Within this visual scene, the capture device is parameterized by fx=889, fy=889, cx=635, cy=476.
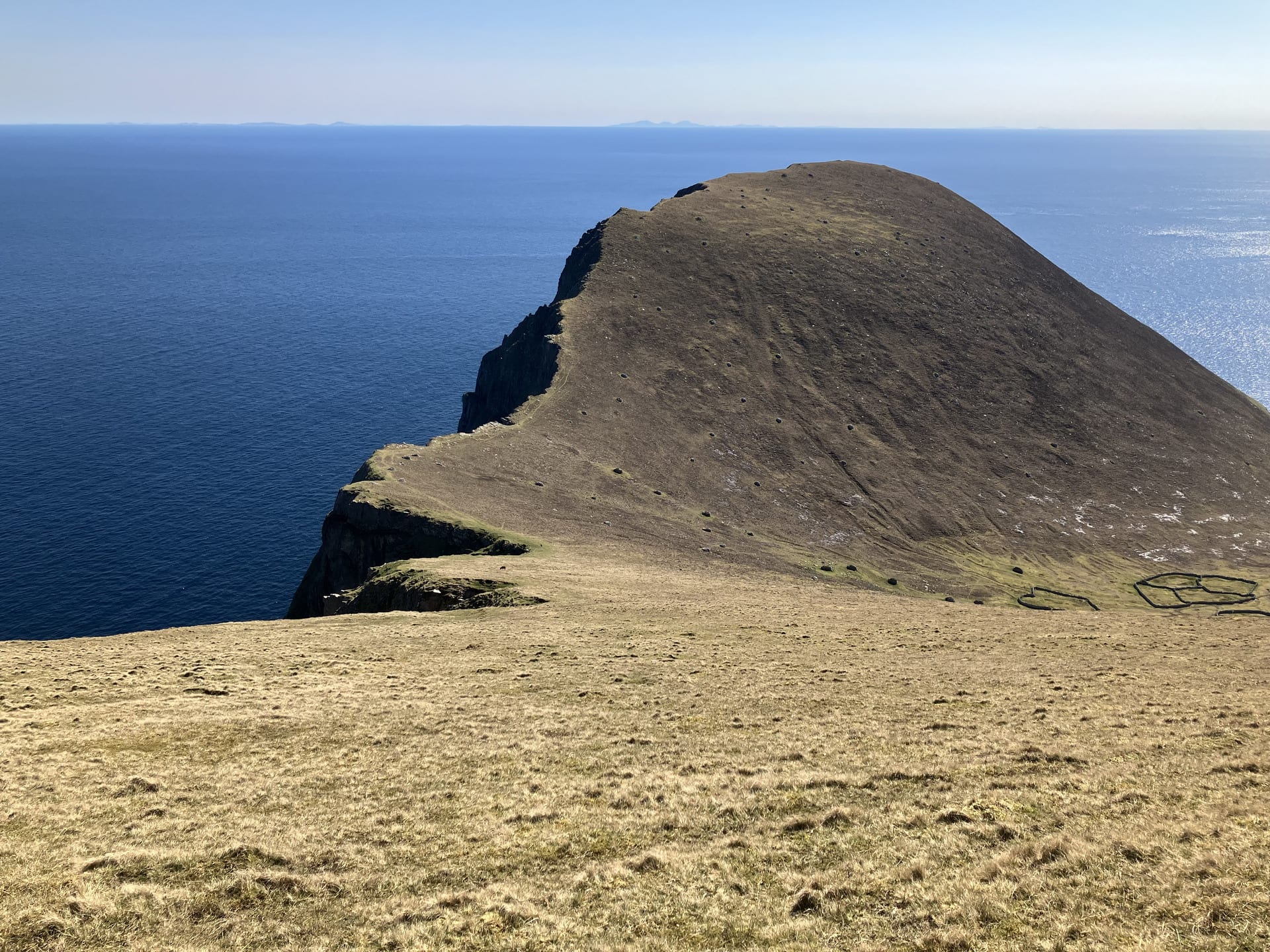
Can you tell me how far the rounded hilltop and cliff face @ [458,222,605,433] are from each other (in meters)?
0.54

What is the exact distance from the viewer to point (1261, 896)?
16.1m

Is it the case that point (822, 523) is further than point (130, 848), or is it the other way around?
point (822, 523)

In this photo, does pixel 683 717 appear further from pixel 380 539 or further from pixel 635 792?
pixel 380 539

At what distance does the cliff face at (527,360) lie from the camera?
106 meters

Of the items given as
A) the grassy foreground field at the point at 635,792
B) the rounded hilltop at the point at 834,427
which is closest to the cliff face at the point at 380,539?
the rounded hilltop at the point at 834,427

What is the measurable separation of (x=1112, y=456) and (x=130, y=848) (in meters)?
103

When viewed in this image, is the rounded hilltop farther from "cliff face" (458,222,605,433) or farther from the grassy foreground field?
the grassy foreground field

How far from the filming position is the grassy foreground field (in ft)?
57.4

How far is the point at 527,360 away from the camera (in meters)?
112

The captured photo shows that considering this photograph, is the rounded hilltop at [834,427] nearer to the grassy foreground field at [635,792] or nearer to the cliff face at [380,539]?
the cliff face at [380,539]

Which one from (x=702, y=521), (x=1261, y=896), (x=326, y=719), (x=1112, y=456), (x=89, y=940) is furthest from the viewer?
(x=1112, y=456)

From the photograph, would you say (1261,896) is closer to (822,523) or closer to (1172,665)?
(1172,665)

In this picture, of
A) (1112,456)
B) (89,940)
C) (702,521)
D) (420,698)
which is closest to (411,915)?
(89,940)

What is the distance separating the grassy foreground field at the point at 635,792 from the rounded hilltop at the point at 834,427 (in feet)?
89.8
